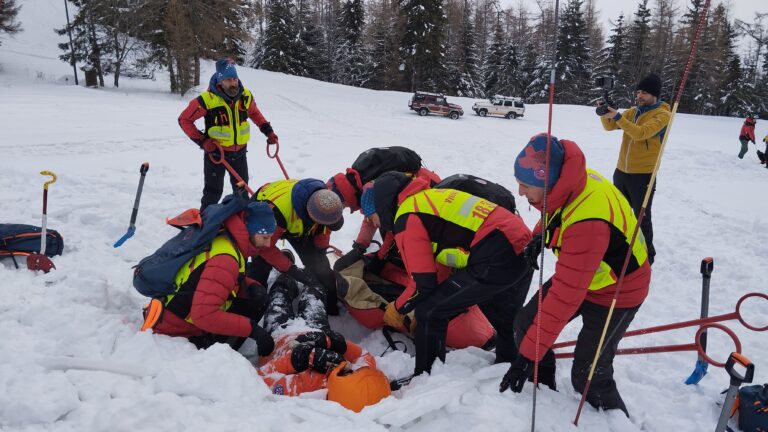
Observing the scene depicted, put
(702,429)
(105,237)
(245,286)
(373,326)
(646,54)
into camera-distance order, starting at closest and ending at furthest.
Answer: (702,429) → (245,286) → (373,326) → (105,237) → (646,54)

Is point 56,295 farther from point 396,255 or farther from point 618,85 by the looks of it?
point 618,85

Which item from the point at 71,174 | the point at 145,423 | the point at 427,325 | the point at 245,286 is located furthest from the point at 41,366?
the point at 71,174

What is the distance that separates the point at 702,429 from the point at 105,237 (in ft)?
15.5

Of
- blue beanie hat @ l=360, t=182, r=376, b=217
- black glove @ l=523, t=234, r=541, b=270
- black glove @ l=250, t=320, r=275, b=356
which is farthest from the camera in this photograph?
blue beanie hat @ l=360, t=182, r=376, b=217

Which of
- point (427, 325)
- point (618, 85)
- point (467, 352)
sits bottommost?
point (467, 352)

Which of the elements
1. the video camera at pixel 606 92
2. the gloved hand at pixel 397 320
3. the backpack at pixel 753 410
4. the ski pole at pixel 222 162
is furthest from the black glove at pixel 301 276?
the video camera at pixel 606 92

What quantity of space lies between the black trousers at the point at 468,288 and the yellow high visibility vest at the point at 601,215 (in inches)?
15.1

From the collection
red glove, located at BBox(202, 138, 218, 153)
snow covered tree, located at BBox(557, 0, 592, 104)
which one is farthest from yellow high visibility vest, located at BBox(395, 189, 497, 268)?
snow covered tree, located at BBox(557, 0, 592, 104)

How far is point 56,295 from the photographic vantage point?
2.85 metres

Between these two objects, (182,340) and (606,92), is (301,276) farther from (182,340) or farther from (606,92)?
(606,92)

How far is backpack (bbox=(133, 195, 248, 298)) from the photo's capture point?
269cm

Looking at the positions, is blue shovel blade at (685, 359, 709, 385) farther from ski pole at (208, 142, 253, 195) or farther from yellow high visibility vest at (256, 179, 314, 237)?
ski pole at (208, 142, 253, 195)

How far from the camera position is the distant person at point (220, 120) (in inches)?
181

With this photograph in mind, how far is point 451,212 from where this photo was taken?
107 inches
